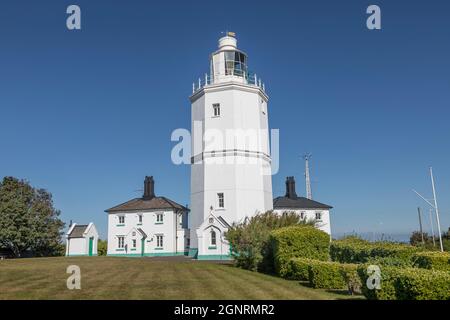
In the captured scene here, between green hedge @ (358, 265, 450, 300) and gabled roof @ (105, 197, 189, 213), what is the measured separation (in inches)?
1490

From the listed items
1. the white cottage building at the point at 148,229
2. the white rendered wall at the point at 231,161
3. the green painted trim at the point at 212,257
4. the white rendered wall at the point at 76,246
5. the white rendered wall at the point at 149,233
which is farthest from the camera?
the white rendered wall at the point at 76,246

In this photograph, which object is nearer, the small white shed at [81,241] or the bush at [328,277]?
the bush at [328,277]

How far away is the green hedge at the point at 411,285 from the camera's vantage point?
28.3 feet

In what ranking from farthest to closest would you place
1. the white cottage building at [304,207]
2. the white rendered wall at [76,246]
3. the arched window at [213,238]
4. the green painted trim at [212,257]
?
the white cottage building at [304,207] → the white rendered wall at [76,246] → the arched window at [213,238] → the green painted trim at [212,257]

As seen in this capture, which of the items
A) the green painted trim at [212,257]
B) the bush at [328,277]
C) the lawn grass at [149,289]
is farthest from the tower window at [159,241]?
the bush at [328,277]

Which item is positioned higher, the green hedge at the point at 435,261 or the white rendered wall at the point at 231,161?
the white rendered wall at the point at 231,161

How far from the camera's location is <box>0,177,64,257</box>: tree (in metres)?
39.2

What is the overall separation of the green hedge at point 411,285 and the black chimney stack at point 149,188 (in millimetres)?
41893

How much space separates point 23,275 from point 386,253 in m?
14.4

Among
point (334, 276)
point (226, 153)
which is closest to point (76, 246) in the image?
point (226, 153)

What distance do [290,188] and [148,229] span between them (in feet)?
67.3

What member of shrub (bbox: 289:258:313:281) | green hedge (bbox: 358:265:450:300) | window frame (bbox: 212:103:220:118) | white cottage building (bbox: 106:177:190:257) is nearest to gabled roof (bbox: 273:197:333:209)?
white cottage building (bbox: 106:177:190:257)

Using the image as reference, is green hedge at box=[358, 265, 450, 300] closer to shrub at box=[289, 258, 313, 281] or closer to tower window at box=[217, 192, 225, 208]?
shrub at box=[289, 258, 313, 281]

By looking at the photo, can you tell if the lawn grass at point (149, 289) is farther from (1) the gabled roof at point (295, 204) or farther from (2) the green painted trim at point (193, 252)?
(1) the gabled roof at point (295, 204)
